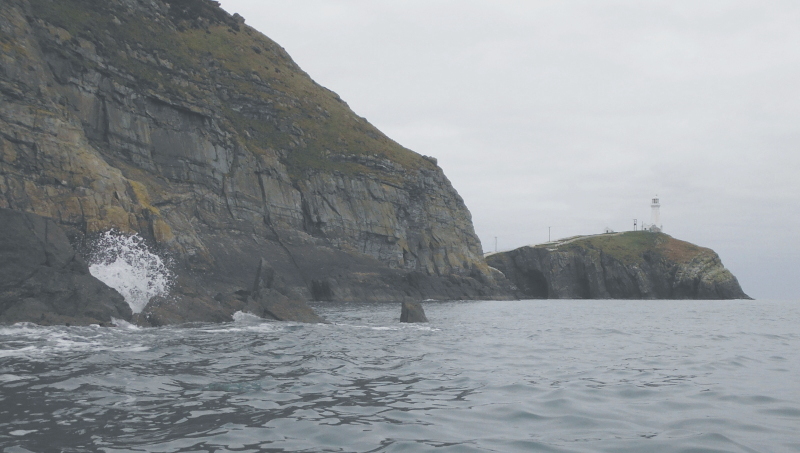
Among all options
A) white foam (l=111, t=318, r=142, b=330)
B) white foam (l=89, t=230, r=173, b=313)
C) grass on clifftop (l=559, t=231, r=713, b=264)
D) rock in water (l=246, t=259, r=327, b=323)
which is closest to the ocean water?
white foam (l=111, t=318, r=142, b=330)

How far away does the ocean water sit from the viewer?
930 cm

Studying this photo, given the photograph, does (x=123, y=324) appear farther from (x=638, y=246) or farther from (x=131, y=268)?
(x=638, y=246)

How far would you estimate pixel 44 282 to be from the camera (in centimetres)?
2728

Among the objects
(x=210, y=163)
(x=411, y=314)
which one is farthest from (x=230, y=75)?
(x=411, y=314)

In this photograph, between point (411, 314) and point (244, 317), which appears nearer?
point (244, 317)

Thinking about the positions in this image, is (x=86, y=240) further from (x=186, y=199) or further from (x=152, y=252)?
(x=186, y=199)

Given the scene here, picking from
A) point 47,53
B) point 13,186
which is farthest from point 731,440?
point 47,53

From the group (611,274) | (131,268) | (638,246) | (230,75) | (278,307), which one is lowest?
(278,307)

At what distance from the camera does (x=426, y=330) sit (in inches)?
1211

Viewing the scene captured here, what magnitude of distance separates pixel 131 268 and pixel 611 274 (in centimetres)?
10448

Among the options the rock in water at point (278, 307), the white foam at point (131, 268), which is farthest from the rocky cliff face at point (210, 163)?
the rock in water at point (278, 307)

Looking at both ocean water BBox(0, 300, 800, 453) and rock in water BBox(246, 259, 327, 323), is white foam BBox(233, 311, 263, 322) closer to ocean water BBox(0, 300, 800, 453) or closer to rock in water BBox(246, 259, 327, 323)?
rock in water BBox(246, 259, 327, 323)

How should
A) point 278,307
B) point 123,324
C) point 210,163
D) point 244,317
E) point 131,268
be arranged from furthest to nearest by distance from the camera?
1. point 210,163
2. point 131,268
3. point 278,307
4. point 244,317
5. point 123,324

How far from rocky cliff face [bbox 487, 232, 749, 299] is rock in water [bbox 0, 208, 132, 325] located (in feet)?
334
